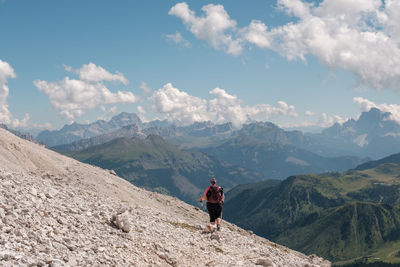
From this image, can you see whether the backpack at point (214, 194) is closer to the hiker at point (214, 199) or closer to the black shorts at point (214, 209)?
the hiker at point (214, 199)

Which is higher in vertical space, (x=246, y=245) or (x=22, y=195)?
(x=22, y=195)

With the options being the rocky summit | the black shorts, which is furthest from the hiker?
the rocky summit

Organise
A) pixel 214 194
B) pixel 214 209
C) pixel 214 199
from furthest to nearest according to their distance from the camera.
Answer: pixel 214 209 < pixel 214 199 < pixel 214 194

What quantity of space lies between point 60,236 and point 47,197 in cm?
668

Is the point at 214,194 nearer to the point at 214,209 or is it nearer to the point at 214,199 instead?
the point at 214,199

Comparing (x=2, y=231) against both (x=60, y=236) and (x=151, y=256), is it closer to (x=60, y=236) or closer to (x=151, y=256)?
(x=60, y=236)

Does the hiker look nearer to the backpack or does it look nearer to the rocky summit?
the backpack

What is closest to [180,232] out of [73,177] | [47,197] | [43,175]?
[47,197]

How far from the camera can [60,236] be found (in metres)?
15.1

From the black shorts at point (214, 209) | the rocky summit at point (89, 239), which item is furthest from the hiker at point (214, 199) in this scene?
the rocky summit at point (89, 239)

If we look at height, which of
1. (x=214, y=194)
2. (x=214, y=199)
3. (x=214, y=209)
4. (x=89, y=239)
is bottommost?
(x=89, y=239)

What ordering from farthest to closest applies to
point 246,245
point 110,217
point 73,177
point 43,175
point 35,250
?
point 73,177
point 43,175
point 246,245
point 110,217
point 35,250

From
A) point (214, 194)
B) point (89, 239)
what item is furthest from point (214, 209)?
point (89, 239)

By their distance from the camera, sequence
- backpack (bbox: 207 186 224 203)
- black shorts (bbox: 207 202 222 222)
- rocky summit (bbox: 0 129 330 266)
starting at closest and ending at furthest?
1. rocky summit (bbox: 0 129 330 266)
2. backpack (bbox: 207 186 224 203)
3. black shorts (bbox: 207 202 222 222)
